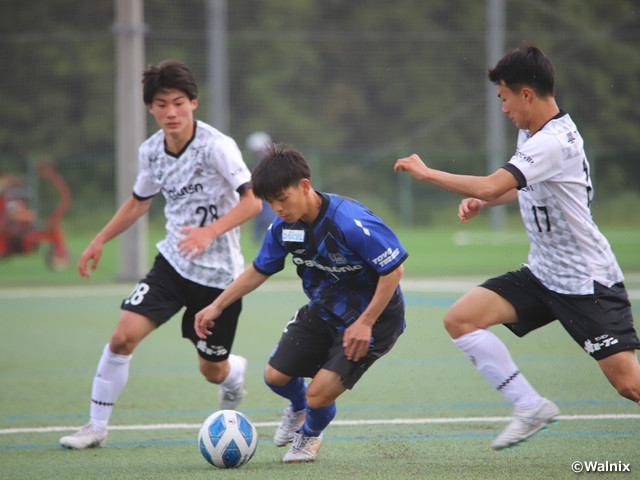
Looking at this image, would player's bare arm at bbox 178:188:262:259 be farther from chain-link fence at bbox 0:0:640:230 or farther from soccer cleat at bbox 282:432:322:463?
chain-link fence at bbox 0:0:640:230

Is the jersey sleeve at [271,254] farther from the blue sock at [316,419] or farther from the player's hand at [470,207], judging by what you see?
the player's hand at [470,207]

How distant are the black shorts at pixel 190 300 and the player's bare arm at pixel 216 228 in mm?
308

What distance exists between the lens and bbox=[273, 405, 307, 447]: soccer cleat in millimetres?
4559

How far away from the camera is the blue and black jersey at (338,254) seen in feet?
12.9

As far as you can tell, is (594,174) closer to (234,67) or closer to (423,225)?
(423,225)

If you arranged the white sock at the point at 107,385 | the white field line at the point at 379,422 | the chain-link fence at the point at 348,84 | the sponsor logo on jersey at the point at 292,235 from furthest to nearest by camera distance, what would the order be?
the chain-link fence at the point at 348,84 < the white field line at the point at 379,422 < the white sock at the point at 107,385 < the sponsor logo on jersey at the point at 292,235

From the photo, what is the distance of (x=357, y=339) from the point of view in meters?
3.89

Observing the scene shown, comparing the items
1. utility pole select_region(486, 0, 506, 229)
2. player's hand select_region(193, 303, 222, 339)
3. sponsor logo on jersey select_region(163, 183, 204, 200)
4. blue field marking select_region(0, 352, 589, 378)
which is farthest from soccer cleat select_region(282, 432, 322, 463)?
utility pole select_region(486, 0, 506, 229)

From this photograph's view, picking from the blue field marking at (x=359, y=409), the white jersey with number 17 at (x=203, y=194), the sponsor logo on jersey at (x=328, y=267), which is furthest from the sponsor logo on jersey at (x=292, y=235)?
the blue field marking at (x=359, y=409)

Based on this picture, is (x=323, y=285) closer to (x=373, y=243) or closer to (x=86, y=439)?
(x=373, y=243)

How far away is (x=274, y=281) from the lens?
13.1 metres

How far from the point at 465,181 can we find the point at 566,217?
2.02 feet

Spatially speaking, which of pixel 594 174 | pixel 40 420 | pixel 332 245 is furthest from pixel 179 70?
pixel 594 174

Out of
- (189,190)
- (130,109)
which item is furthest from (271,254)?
(130,109)
